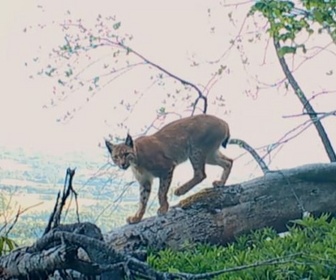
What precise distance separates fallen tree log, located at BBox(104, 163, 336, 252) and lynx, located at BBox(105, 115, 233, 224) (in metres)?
0.26

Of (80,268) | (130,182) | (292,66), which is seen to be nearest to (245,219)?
(130,182)

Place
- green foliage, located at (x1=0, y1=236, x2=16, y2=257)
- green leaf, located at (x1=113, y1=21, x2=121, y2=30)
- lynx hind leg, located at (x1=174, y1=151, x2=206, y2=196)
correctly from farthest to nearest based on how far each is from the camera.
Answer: green leaf, located at (x1=113, y1=21, x2=121, y2=30), lynx hind leg, located at (x1=174, y1=151, x2=206, y2=196), green foliage, located at (x1=0, y1=236, x2=16, y2=257)

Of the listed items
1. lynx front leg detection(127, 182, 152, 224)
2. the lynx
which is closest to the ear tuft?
the lynx

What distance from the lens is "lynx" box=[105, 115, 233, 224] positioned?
2.74m

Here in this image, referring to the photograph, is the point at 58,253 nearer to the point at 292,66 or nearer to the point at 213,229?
the point at 213,229

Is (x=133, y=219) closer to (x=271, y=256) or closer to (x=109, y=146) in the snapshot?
(x=109, y=146)

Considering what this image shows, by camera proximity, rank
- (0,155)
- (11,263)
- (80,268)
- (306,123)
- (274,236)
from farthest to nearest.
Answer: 1. (0,155)
2. (306,123)
3. (274,236)
4. (11,263)
5. (80,268)

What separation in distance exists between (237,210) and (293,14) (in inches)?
28.4

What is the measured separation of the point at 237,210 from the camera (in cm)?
248

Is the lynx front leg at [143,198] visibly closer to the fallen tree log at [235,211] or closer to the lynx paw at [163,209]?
the lynx paw at [163,209]

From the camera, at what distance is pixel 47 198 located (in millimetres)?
2754

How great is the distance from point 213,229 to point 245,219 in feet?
0.45

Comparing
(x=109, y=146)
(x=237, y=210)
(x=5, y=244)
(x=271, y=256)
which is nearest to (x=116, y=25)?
(x=109, y=146)

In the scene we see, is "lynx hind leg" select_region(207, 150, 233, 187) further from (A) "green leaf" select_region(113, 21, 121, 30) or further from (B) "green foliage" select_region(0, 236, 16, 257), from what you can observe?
(B) "green foliage" select_region(0, 236, 16, 257)
